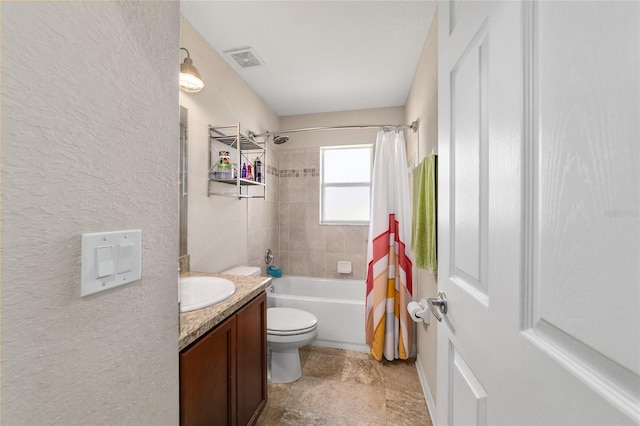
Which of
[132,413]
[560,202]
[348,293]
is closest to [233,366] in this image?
[132,413]

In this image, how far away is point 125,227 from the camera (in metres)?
0.53

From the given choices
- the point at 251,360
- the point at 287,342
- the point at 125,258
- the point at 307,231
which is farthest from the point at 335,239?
the point at 125,258

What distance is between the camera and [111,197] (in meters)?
0.50

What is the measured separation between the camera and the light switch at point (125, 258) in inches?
20.1

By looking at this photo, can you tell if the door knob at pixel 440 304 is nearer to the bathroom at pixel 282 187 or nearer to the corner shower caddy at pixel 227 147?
the bathroom at pixel 282 187

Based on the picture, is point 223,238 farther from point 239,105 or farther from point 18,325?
point 18,325

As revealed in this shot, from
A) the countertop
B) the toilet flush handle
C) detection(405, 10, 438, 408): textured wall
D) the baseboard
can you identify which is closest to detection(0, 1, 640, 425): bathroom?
the countertop

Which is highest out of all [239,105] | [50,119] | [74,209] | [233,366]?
[239,105]

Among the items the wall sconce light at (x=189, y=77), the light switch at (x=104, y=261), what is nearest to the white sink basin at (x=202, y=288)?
the light switch at (x=104, y=261)

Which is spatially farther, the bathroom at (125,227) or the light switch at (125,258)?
the light switch at (125,258)

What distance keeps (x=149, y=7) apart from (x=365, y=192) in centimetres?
274

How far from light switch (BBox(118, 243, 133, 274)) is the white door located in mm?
757

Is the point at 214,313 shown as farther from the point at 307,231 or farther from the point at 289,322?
the point at 307,231

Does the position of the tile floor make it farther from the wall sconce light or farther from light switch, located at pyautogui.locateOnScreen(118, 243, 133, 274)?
the wall sconce light
